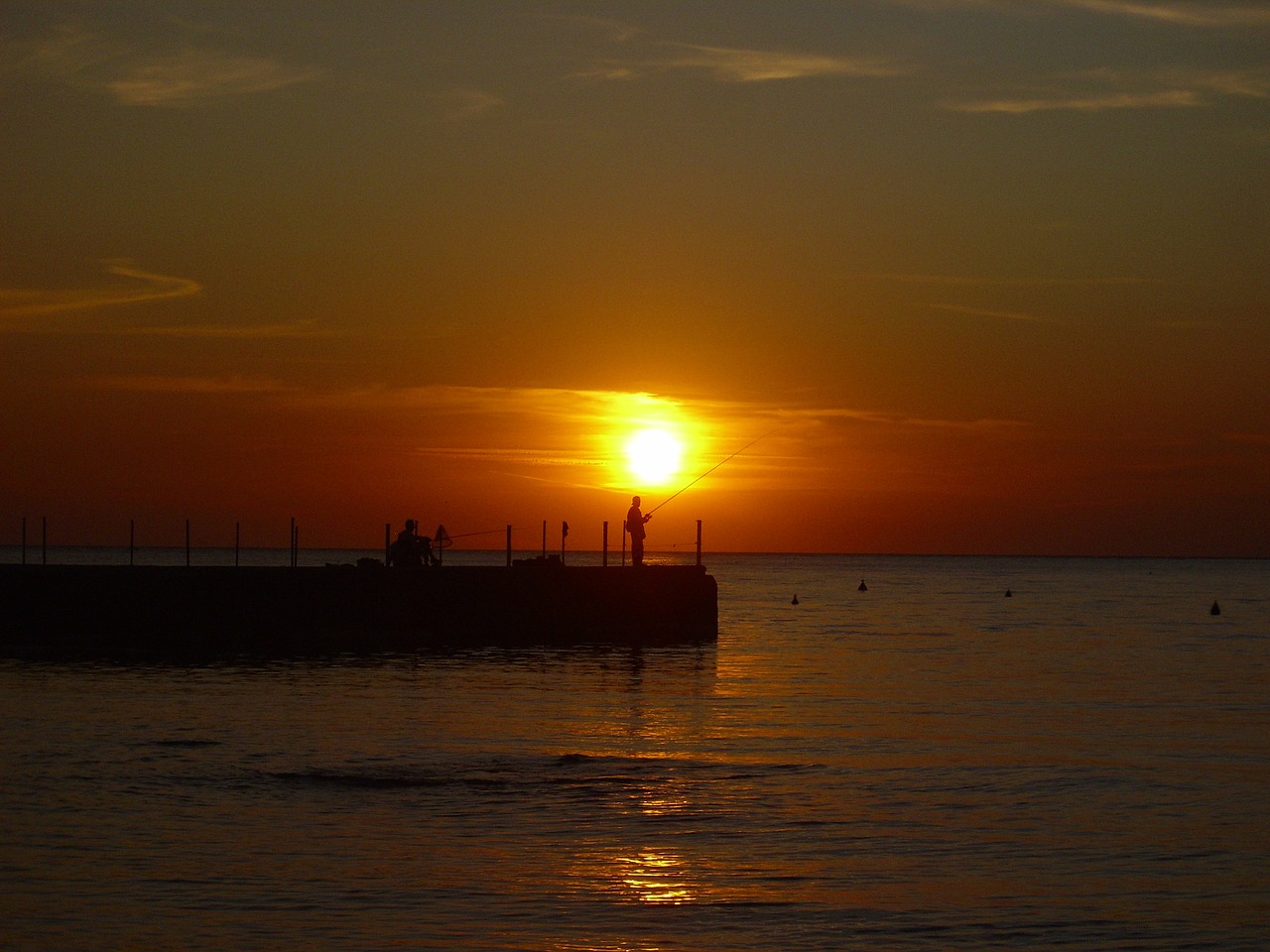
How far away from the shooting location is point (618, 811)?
56.3ft

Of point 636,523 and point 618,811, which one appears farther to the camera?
point 636,523

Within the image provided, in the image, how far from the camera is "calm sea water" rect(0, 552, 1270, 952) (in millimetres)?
12609

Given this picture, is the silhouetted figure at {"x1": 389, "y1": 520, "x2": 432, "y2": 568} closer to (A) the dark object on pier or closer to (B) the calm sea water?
(A) the dark object on pier

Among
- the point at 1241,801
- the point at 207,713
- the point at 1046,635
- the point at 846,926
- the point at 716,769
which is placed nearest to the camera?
the point at 846,926

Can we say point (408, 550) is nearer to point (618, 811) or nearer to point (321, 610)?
point (321, 610)

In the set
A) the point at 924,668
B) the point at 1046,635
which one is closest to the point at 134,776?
the point at 924,668

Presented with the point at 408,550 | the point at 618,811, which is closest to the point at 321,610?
the point at 408,550

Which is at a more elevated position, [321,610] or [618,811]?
[321,610]

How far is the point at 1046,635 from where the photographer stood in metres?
56.1

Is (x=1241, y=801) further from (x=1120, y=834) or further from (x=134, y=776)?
(x=134, y=776)

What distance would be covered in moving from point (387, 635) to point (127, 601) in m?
7.02

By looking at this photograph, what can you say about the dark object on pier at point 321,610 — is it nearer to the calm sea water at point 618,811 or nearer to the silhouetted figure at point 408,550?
the silhouetted figure at point 408,550

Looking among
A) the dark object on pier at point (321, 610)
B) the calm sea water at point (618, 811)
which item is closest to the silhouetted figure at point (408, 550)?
the dark object on pier at point (321, 610)

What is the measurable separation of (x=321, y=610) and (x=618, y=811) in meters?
24.6
